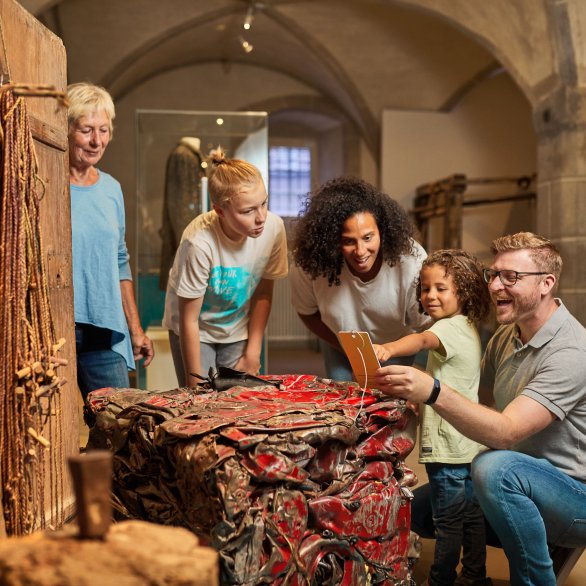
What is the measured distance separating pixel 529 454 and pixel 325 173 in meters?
11.4

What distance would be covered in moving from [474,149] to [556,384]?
31.1 ft

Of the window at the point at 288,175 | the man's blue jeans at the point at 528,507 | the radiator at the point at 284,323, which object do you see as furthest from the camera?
the window at the point at 288,175

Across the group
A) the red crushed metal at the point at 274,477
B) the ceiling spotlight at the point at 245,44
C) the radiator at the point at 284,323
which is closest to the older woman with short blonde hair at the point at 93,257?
the red crushed metal at the point at 274,477

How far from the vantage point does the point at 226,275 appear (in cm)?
342

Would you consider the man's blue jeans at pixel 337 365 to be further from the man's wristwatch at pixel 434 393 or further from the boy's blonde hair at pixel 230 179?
the man's wristwatch at pixel 434 393

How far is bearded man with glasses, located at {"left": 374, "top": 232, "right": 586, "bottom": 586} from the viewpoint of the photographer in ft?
8.25

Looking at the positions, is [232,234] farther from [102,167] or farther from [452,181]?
[102,167]

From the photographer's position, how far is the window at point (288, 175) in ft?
46.3

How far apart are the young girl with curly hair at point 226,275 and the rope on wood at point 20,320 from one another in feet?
4.03

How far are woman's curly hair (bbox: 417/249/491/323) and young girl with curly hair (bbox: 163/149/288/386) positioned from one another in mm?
718

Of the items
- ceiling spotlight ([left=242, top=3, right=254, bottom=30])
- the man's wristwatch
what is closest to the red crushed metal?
the man's wristwatch

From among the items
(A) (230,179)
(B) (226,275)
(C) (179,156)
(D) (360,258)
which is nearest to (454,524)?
(D) (360,258)

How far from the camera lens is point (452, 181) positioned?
10.1 meters

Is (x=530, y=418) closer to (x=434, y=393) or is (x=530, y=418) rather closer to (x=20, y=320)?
(x=434, y=393)
